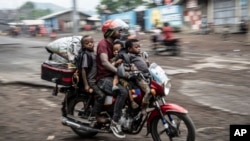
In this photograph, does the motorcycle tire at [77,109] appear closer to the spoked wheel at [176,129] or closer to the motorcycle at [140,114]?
the motorcycle at [140,114]

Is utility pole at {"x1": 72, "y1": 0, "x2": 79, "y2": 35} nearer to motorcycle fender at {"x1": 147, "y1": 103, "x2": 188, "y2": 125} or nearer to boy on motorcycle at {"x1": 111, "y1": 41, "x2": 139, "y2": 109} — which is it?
boy on motorcycle at {"x1": 111, "y1": 41, "x2": 139, "y2": 109}

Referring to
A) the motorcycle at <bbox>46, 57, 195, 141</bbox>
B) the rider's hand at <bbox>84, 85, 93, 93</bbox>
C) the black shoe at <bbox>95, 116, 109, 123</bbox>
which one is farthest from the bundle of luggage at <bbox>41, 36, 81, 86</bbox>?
the black shoe at <bbox>95, 116, 109, 123</bbox>

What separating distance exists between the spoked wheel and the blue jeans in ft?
1.63

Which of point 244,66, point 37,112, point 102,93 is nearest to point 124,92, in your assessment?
point 102,93

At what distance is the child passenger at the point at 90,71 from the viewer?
16.2 ft

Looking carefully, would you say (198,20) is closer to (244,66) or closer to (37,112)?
(244,66)

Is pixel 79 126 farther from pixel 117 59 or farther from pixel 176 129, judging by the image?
pixel 176 129

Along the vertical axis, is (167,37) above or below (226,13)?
below

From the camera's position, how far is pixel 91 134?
5.44 m

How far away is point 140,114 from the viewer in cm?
473

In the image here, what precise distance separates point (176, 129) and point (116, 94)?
37.1 inches

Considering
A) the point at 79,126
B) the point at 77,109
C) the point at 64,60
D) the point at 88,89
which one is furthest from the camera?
the point at 77,109

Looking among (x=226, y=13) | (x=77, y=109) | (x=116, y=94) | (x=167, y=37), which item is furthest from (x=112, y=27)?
(x=226, y=13)

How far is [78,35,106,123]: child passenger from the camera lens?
493cm
